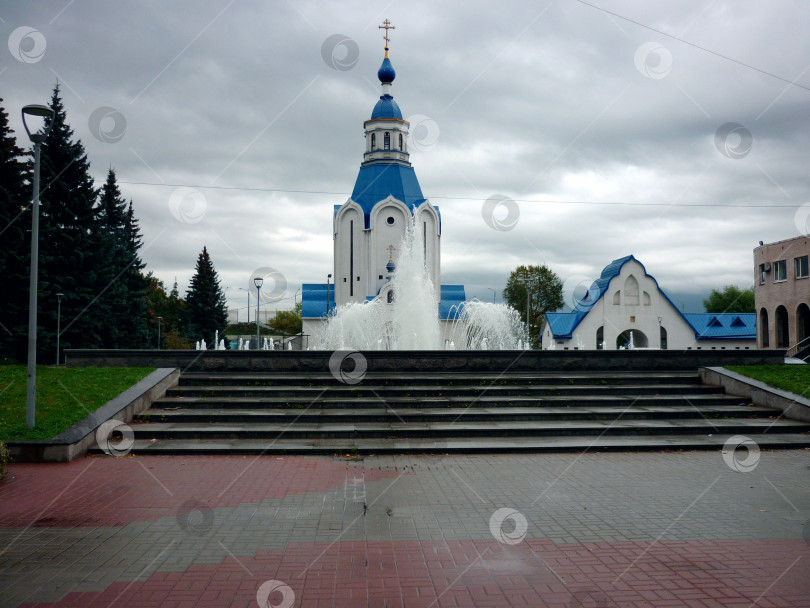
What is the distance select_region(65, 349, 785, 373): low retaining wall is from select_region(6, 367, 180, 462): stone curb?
3.88ft

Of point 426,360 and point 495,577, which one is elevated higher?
point 426,360

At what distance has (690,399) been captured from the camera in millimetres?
12266

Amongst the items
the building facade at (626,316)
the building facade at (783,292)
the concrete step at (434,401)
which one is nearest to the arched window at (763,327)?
the building facade at (783,292)

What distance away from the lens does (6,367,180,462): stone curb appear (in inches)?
352

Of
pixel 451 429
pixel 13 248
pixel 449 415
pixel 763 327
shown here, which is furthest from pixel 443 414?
pixel 763 327

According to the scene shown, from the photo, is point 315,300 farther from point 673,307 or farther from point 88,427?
point 88,427

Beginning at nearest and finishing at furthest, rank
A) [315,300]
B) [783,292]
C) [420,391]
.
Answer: [420,391] < [783,292] < [315,300]

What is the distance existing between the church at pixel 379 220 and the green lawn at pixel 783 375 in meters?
34.4

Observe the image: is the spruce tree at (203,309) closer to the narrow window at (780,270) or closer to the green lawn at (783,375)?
the narrow window at (780,270)

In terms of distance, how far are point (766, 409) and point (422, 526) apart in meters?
9.03

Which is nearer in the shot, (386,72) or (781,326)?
(781,326)

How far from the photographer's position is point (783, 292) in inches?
1262

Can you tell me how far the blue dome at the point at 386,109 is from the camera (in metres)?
50.2

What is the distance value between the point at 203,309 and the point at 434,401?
5426cm
